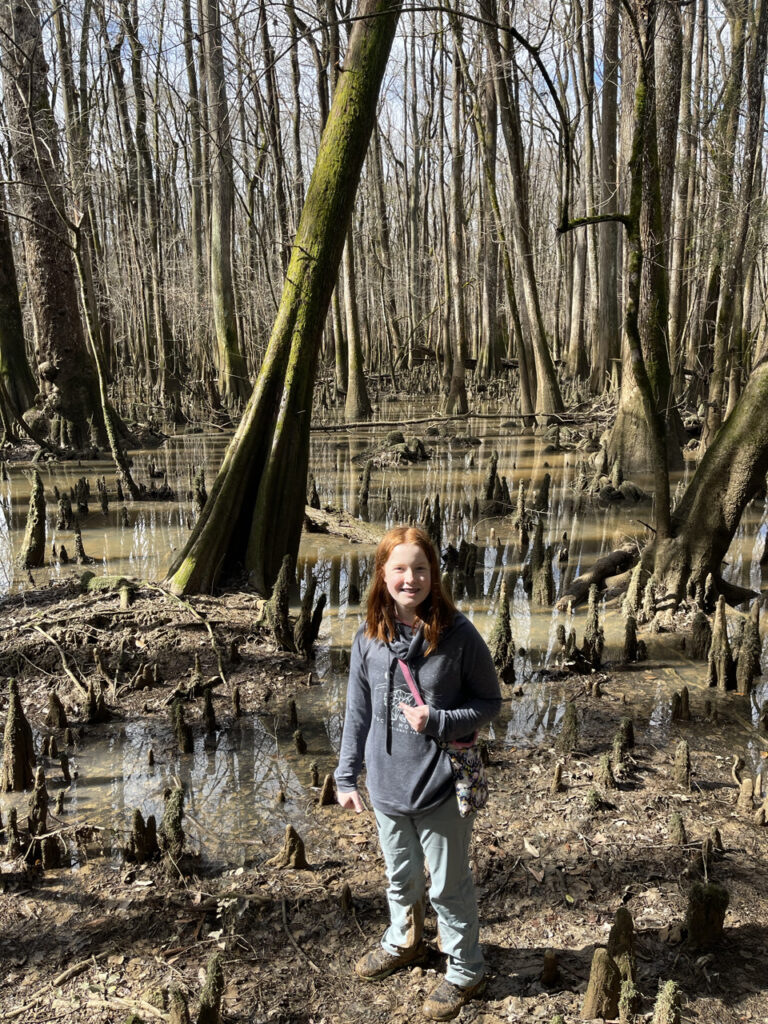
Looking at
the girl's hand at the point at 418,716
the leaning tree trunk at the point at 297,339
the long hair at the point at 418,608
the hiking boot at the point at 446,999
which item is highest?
the leaning tree trunk at the point at 297,339

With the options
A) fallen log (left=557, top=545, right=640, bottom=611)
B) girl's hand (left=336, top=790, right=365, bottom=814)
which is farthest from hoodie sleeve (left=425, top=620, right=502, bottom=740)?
fallen log (left=557, top=545, right=640, bottom=611)

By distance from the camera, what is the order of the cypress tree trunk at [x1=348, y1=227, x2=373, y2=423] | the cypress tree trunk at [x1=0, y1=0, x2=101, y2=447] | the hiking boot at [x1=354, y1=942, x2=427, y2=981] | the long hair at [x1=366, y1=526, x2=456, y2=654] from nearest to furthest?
the long hair at [x1=366, y1=526, x2=456, y2=654]
the hiking boot at [x1=354, y1=942, x2=427, y2=981]
the cypress tree trunk at [x1=0, y1=0, x2=101, y2=447]
the cypress tree trunk at [x1=348, y1=227, x2=373, y2=423]

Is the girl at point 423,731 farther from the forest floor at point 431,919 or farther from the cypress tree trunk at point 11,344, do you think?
the cypress tree trunk at point 11,344

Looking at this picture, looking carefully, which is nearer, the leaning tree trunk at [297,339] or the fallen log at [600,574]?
the leaning tree trunk at [297,339]

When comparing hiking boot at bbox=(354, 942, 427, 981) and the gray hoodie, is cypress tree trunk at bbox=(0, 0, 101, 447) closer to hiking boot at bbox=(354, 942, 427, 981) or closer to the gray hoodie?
the gray hoodie

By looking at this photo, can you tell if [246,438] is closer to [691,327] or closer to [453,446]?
[453,446]

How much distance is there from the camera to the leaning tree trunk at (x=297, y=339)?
4.83 metres

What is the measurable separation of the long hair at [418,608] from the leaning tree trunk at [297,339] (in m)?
2.92

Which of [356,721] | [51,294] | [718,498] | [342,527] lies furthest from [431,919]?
[51,294]

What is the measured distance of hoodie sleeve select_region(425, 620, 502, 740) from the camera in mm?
1835

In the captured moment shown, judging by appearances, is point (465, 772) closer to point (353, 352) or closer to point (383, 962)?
point (383, 962)

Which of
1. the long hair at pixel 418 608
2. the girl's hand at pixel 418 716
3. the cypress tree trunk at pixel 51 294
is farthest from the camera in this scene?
the cypress tree trunk at pixel 51 294

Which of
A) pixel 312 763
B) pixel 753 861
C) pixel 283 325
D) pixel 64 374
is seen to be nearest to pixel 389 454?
pixel 64 374

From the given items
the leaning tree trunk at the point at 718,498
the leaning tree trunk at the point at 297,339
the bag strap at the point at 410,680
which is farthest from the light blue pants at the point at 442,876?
the leaning tree trunk at the point at 718,498
